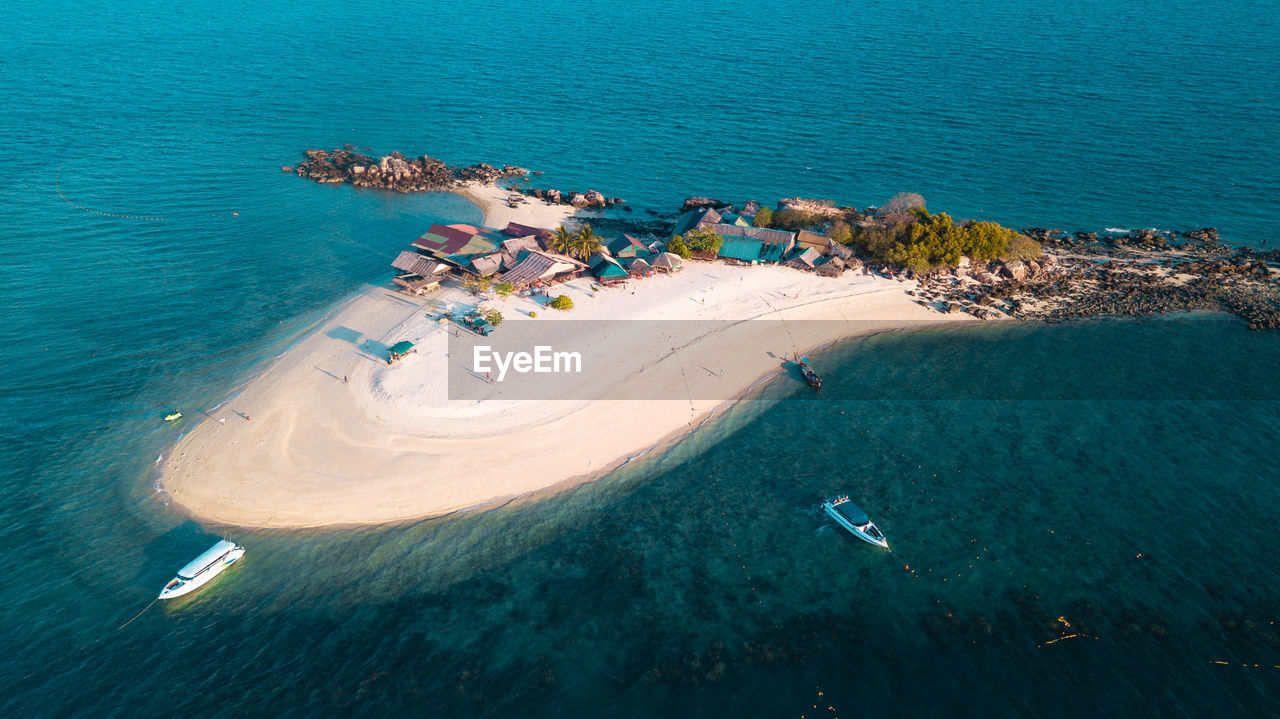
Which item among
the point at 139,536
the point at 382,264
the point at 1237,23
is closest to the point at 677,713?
the point at 139,536

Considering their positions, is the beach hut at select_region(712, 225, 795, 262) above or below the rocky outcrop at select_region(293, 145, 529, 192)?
above

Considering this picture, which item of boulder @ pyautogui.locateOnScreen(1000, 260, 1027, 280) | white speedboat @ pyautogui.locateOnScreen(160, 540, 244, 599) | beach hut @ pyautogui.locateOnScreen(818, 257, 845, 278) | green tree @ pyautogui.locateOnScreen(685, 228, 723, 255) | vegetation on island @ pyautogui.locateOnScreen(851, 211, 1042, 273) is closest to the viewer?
white speedboat @ pyautogui.locateOnScreen(160, 540, 244, 599)

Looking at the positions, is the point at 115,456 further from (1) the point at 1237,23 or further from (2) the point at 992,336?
(1) the point at 1237,23

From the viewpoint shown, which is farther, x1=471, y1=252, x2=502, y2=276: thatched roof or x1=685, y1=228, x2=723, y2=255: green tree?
x1=685, y1=228, x2=723, y2=255: green tree

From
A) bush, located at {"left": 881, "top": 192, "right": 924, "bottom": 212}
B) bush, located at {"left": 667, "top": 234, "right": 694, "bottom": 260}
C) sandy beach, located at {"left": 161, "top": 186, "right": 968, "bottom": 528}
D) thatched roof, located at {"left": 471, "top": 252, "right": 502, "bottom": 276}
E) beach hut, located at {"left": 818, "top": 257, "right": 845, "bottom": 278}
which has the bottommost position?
sandy beach, located at {"left": 161, "top": 186, "right": 968, "bottom": 528}

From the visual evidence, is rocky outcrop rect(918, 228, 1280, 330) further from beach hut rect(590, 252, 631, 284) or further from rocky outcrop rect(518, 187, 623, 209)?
rocky outcrop rect(518, 187, 623, 209)

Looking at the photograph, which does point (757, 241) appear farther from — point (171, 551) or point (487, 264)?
point (171, 551)

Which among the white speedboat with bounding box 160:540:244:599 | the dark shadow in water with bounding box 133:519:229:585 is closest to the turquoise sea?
the dark shadow in water with bounding box 133:519:229:585
